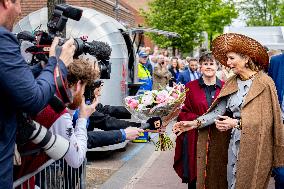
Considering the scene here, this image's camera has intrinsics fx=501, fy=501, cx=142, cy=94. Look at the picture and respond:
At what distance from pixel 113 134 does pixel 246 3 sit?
125 feet

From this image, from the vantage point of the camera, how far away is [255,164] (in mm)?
4527

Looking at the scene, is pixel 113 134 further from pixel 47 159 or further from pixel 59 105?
pixel 59 105

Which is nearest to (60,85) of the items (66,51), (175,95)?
(66,51)

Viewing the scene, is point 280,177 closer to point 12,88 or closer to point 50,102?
point 50,102

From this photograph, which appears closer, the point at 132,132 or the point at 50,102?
the point at 50,102

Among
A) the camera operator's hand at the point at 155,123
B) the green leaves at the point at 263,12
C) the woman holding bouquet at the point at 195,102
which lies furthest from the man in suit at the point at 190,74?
the green leaves at the point at 263,12

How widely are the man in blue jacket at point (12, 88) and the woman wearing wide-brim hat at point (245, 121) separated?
245 centimetres

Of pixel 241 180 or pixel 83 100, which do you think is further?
pixel 241 180

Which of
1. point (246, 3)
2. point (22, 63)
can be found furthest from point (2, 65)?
point (246, 3)

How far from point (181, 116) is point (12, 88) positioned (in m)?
4.28

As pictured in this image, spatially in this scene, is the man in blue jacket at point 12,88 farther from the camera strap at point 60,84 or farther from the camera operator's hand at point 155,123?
the camera operator's hand at point 155,123

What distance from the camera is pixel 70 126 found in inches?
122

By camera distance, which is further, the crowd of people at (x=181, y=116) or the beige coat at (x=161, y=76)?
the beige coat at (x=161, y=76)

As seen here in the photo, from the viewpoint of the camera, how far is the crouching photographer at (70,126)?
9.56 feet
